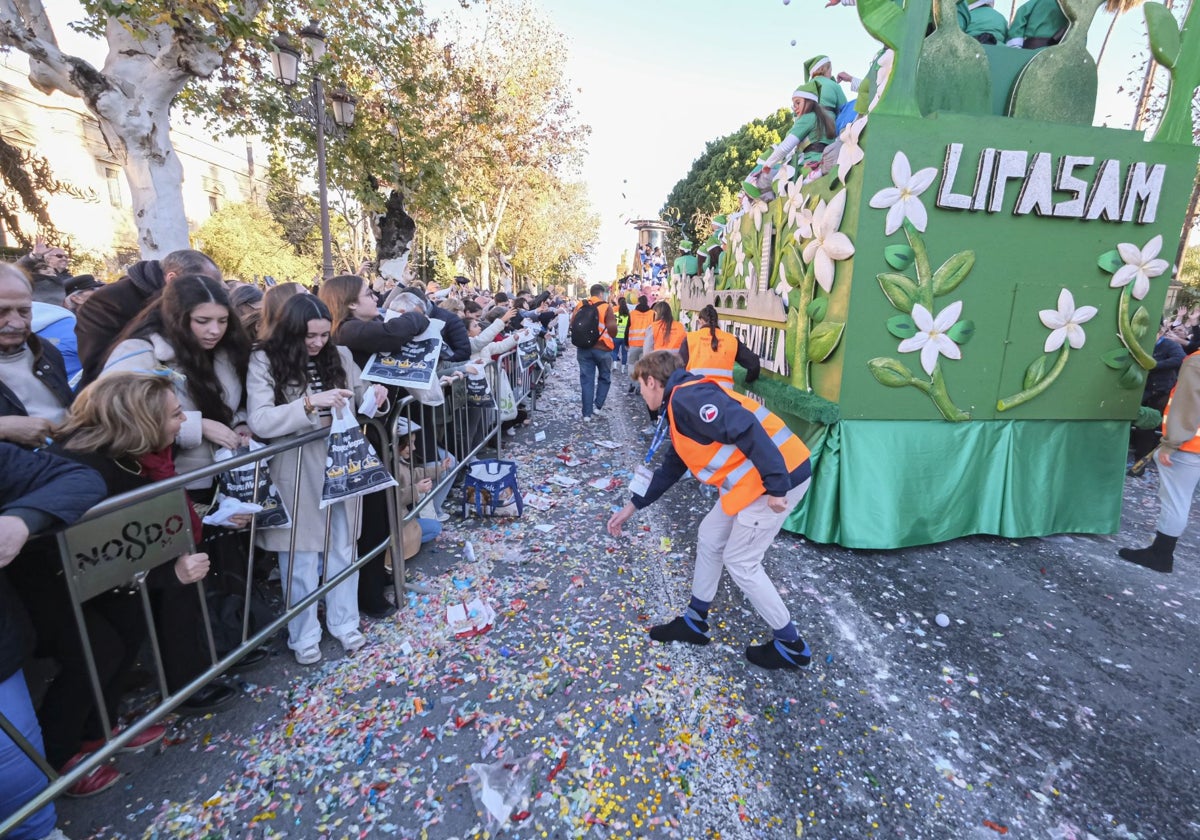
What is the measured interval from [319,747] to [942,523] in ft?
14.8

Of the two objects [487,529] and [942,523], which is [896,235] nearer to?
[942,523]

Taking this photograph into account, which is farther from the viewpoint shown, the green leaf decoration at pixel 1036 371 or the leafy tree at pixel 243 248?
the leafy tree at pixel 243 248

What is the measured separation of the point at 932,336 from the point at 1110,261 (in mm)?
1536

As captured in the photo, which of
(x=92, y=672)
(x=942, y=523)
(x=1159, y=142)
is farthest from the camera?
(x=942, y=523)

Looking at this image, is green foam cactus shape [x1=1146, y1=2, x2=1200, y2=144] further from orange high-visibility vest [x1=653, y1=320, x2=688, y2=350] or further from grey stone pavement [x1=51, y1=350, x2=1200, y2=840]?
orange high-visibility vest [x1=653, y1=320, x2=688, y2=350]

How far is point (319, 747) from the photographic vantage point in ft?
7.54

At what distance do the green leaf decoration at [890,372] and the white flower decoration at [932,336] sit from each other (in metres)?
0.13

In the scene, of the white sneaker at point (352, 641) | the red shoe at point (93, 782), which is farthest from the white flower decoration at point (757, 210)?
the red shoe at point (93, 782)

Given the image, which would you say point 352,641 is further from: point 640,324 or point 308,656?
point 640,324

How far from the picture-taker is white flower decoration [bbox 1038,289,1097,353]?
4.25 m

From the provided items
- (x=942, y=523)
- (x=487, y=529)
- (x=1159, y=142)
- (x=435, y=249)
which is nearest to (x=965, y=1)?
(x=1159, y=142)

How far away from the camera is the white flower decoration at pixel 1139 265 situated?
4211 mm

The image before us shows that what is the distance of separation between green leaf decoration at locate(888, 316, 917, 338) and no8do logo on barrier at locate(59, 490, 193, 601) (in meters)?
4.42

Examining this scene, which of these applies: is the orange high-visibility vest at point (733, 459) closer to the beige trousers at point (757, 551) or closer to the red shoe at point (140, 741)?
the beige trousers at point (757, 551)
